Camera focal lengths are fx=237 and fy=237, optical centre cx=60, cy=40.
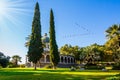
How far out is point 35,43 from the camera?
162ft

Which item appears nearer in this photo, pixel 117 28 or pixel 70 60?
pixel 117 28

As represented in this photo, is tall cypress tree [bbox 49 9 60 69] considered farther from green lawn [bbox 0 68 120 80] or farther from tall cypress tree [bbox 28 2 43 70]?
green lawn [bbox 0 68 120 80]

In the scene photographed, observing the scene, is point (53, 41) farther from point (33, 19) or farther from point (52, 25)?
point (33, 19)

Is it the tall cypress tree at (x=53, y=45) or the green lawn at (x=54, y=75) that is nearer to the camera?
the green lawn at (x=54, y=75)

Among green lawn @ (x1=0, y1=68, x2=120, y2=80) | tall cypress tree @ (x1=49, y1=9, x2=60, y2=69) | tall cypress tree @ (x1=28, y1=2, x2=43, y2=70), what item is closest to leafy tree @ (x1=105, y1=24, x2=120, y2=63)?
tall cypress tree @ (x1=49, y1=9, x2=60, y2=69)

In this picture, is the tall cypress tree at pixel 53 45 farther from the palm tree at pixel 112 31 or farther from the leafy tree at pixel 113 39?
the palm tree at pixel 112 31

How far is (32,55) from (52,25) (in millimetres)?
9766

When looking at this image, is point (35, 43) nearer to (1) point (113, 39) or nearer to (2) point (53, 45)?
(2) point (53, 45)

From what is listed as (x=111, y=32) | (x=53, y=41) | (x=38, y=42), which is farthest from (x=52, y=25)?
(x=111, y=32)

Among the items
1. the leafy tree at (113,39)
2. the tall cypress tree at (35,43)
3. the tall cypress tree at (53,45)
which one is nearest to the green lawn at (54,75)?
the tall cypress tree at (35,43)

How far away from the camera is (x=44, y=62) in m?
72.7

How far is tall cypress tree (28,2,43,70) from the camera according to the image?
161 feet

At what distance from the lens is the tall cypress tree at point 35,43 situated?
49094 millimetres

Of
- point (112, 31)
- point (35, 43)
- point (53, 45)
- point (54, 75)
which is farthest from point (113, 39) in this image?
point (54, 75)
